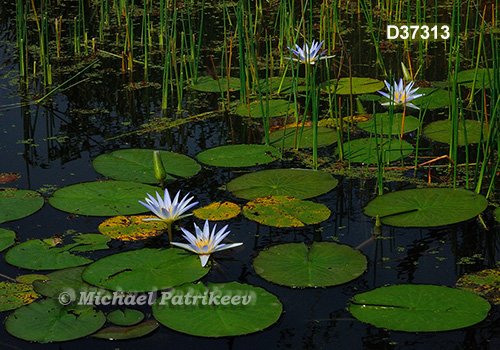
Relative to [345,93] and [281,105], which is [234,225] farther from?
[345,93]

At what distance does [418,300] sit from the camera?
2.55 metres

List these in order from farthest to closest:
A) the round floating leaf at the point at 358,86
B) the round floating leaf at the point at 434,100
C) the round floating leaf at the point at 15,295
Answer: the round floating leaf at the point at 358,86
the round floating leaf at the point at 434,100
the round floating leaf at the point at 15,295

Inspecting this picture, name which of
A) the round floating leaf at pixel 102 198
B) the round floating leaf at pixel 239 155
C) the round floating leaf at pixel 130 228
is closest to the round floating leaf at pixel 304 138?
the round floating leaf at pixel 239 155

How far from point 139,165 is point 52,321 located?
1497 mm

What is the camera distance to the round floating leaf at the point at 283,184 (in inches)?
139

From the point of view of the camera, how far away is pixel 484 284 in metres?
2.71

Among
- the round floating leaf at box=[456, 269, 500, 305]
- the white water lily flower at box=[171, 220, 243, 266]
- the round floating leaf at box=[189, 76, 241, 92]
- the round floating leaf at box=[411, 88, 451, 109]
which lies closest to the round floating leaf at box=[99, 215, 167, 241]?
the white water lily flower at box=[171, 220, 243, 266]

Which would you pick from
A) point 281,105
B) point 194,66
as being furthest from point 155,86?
point 281,105

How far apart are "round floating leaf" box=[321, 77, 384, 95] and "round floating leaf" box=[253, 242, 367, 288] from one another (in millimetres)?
2185

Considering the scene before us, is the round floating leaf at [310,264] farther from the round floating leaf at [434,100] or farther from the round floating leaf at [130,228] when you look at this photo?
the round floating leaf at [434,100]

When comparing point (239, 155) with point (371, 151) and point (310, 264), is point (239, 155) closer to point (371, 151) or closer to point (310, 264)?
point (371, 151)

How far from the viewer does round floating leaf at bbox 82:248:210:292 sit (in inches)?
106

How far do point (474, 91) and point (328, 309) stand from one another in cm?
284

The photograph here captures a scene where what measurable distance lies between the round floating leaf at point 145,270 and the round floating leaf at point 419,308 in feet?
2.33
